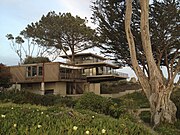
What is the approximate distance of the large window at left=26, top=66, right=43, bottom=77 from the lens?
130 feet

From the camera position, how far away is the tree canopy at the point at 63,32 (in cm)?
4369

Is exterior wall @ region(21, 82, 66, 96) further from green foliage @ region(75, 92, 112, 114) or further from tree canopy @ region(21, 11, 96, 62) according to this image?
green foliage @ region(75, 92, 112, 114)

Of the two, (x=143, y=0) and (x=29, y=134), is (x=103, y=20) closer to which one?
(x=143, y=0)

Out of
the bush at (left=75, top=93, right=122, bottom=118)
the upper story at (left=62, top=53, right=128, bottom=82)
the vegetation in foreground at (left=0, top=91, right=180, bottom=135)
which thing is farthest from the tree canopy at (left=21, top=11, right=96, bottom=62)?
the bush at (left=75, top=93, right=122, bottom=118)

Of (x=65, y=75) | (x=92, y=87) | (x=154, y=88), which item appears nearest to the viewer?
(x=154, y=88)

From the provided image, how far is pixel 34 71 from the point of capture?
40312 mm

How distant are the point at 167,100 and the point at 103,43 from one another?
8.32 metres

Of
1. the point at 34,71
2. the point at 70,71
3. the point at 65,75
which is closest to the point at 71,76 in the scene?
the point at 70,71

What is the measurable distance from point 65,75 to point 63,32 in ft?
25.4

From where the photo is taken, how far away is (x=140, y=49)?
21.5 meters

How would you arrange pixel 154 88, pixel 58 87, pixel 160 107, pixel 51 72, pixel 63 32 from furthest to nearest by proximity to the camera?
pixel 63 32
pixel 58 87
pixel 51 72
pixel 154 88
pixel 160 107

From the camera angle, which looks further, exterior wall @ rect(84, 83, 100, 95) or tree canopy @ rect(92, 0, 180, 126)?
exterior wall @ rect(84, 83, 100, 95)

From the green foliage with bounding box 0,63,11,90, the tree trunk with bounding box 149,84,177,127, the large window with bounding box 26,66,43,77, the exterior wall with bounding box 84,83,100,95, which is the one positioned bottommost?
the tree trunk with bounding box 149,84,177,127

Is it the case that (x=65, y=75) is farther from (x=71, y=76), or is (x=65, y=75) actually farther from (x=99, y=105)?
(x=99, y=105)
